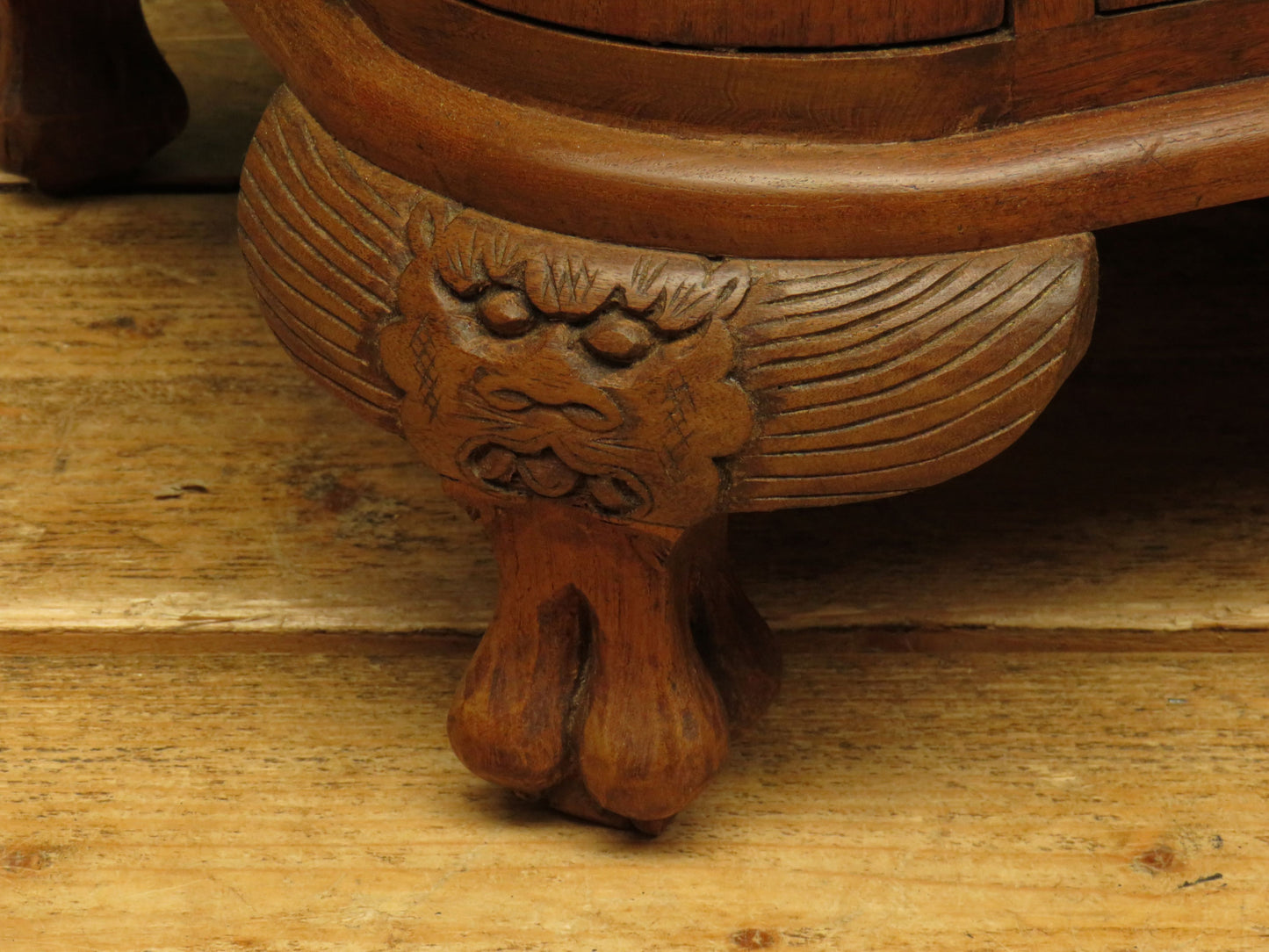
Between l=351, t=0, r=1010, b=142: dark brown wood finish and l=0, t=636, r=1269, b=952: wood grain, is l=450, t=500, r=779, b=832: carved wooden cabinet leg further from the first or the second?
l=351, t=0, r=1010, b=142: dark brown wood finish

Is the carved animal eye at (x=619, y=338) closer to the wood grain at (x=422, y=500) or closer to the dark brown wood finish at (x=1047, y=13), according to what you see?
the dark brown wood finish at (x=1047, y=13)

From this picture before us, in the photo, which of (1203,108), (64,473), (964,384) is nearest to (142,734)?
(64,473)

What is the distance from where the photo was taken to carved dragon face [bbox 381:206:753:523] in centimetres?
64

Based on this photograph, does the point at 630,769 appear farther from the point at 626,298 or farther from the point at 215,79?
the point at 215,79

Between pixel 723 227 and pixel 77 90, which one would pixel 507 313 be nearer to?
pixel 723 227

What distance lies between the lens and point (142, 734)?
0.84 metres

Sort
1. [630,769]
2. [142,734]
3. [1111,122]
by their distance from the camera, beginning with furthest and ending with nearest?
[142,734] < [630,769] < [1111,122]

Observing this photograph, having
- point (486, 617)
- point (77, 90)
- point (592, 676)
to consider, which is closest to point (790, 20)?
point (592, 676)

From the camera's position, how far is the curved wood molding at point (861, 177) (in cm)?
62

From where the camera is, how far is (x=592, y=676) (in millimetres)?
755

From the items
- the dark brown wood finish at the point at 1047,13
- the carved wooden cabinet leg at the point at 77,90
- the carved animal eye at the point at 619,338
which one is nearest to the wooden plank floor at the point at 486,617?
the carved wooden cabinet leg at the point at 77,90

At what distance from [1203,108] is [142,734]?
0.53 metres

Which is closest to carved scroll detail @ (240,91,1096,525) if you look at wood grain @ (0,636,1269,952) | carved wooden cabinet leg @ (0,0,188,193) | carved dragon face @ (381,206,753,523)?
carved dragon face @ (381,206,753,523)

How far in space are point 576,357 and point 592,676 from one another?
17 centimetres
